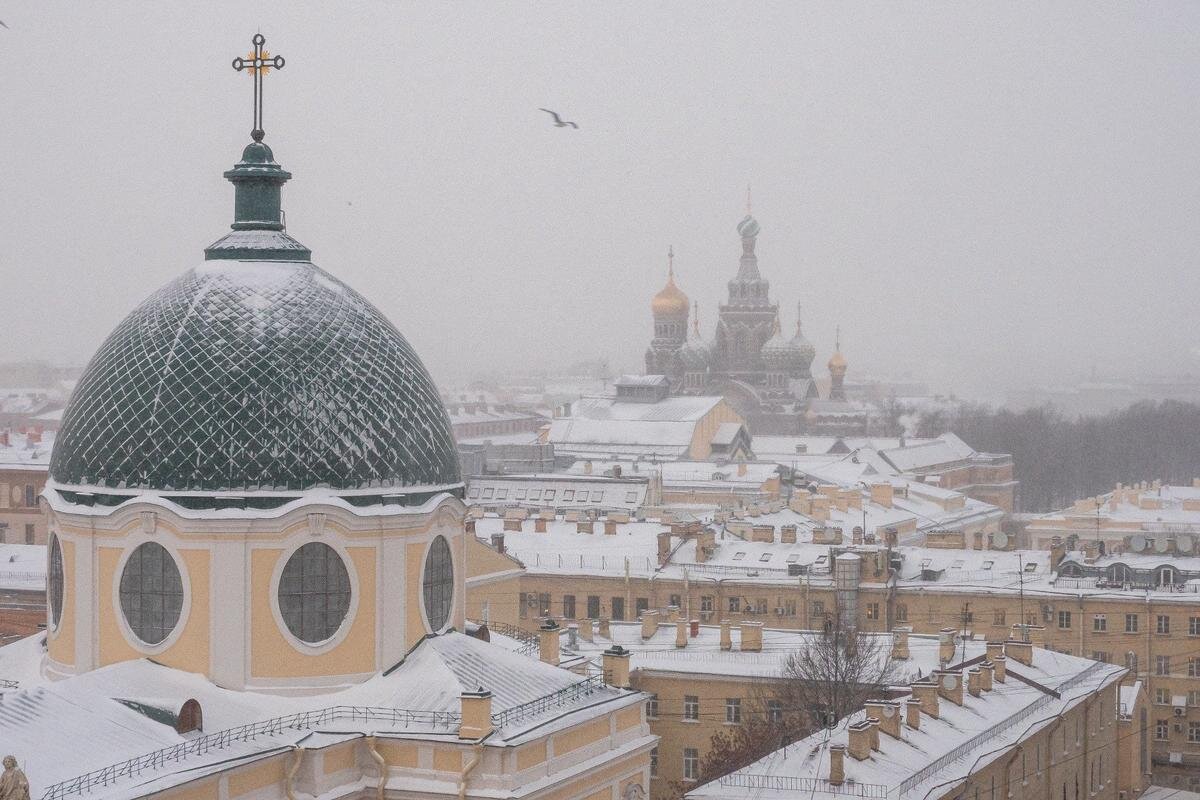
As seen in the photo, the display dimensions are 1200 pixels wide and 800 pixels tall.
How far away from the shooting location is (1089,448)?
109m

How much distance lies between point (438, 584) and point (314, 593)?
1714 mm

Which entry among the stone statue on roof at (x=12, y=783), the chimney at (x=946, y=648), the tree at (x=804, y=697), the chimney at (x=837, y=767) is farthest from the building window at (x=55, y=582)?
the chimney at (x=946, y=648)

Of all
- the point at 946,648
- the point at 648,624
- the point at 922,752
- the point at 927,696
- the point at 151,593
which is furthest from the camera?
the point at 648,624

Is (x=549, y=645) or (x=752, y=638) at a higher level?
(x=549, y=645)

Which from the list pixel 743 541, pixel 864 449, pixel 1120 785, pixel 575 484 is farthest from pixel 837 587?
pixel 864 449

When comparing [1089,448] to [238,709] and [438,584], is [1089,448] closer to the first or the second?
[438,584]

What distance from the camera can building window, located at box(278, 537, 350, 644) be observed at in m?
20.8

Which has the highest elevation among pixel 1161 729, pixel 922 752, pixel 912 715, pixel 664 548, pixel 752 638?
pixel 664 548

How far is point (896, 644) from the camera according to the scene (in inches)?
1394

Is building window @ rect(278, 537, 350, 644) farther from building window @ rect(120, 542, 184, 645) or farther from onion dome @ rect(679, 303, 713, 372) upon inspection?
onion dome @ rect(679, 303, 713, 372)

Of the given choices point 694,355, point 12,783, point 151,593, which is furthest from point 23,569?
point 694,355

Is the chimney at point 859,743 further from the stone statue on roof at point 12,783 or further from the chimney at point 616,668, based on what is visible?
the stone statue on roof at point 12,783

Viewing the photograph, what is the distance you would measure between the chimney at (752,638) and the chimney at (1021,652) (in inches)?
165

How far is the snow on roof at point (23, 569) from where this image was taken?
4022 centimetres
